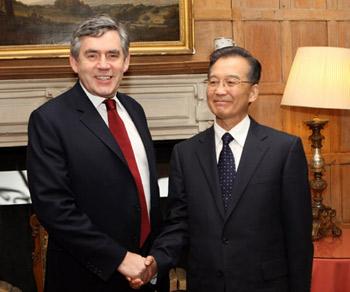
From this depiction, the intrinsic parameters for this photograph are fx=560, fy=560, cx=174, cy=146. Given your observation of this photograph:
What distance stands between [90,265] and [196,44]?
2.30m

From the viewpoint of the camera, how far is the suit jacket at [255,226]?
1923mm

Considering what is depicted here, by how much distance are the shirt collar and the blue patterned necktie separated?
2cm

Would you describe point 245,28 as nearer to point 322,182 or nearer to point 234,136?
point 322,182

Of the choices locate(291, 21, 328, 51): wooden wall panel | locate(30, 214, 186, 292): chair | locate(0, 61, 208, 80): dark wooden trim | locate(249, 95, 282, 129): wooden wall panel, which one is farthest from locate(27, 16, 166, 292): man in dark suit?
locate(291, 21, 328, 51): wooden wall panel

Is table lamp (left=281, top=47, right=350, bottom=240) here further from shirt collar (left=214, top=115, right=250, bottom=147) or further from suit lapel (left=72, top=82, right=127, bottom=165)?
suit lapel (left=72, top=82, right=127, bottom=165)

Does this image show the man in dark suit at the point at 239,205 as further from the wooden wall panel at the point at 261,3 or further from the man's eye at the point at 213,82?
the wooden wall panel at the point at 261,3

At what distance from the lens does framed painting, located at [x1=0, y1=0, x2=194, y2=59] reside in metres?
3.62

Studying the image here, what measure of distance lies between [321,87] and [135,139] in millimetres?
1699

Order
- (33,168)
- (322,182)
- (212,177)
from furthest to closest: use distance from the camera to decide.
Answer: (322,182) < (212,177) < (33,168)

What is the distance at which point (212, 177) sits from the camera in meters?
1.99

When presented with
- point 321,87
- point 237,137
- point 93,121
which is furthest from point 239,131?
point 321,87

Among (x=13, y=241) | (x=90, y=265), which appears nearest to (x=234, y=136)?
(x=90, y=265)

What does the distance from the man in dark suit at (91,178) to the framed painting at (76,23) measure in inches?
69.5

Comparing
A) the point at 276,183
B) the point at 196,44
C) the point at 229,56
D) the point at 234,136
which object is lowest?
the point at 276,183
